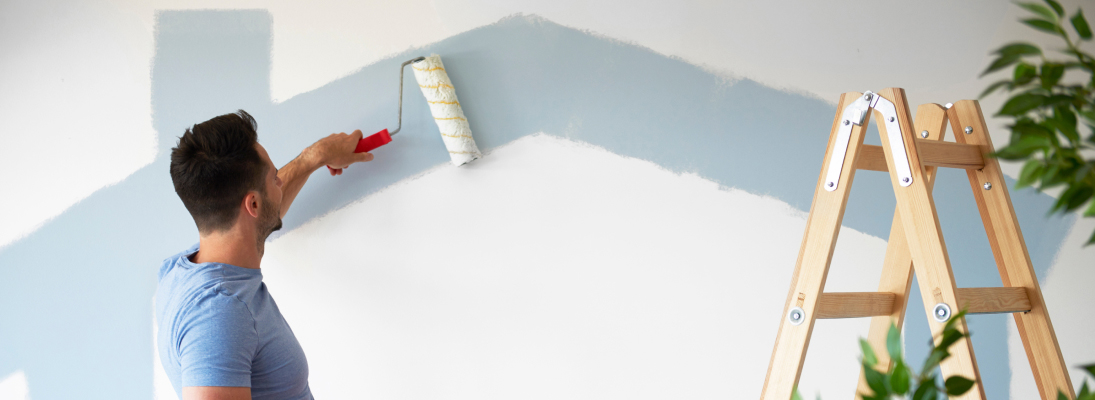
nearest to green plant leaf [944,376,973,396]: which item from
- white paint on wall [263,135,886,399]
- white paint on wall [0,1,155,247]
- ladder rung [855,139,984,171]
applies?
ladder rung [855,139,984,171]

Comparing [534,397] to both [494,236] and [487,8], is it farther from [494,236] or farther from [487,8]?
[487,8]

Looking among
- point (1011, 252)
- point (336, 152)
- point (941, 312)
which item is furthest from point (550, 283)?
point (1011, 252)

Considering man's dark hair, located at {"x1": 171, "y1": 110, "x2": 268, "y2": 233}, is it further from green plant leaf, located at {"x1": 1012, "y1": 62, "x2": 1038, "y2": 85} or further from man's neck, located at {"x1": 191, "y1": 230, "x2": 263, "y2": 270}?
green plant leaf, located at {"x1": 1012, "y1": 62, "x2": 1038, "y2": 85}

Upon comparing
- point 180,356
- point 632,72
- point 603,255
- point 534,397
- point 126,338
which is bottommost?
point 126,338

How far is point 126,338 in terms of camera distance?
145 cm

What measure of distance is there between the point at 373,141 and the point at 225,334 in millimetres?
516

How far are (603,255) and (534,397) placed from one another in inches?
14.8

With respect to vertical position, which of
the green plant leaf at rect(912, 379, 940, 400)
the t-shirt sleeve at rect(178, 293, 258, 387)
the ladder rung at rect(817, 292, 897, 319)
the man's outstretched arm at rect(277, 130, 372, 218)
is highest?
the ladder rung at rect(817, 292, 897, 319)

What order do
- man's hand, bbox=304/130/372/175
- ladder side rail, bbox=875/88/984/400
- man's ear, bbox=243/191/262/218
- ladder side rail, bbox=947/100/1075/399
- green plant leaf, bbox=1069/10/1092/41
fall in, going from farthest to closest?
man's hand, bbox=304/130/372/175 < man's ear, bbox=243/191/262/218 < ladder side rail, bbox=947/100/1075/399 < ladder side rail, bbox=875/88/984/400 < green plant leaf, bbox=1069/10/1092/41

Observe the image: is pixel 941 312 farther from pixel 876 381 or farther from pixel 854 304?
pixel 876 381

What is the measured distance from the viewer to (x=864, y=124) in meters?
1.01

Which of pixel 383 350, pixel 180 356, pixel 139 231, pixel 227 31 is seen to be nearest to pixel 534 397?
pixel 383 350

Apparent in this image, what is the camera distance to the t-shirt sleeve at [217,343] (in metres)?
0.98

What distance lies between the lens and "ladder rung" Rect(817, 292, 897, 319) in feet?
3.32
